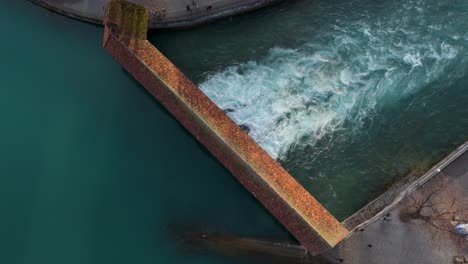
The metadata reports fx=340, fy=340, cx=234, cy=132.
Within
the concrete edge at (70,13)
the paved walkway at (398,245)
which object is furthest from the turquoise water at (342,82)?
the concrete edge at (70,13)

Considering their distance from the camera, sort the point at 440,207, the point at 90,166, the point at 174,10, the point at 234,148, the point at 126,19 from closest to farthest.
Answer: the point at 234,148 < the point at 440,207 < the point at 126,19 < the point at 90,166 < the point at 174,10

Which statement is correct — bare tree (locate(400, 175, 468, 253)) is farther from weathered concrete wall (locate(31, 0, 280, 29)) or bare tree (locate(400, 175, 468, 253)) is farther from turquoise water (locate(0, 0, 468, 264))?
weathered concrete wall (locate(31, 0, 280, 29))

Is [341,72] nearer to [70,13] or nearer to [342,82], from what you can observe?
[342,82]

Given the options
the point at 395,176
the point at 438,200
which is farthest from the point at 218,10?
the point at 438,200

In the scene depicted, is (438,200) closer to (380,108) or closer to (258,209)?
(380,108)

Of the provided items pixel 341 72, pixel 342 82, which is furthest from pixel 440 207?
pixel 341 72

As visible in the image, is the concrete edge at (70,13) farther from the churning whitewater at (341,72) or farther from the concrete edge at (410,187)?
the concrete edge at (410,187)
